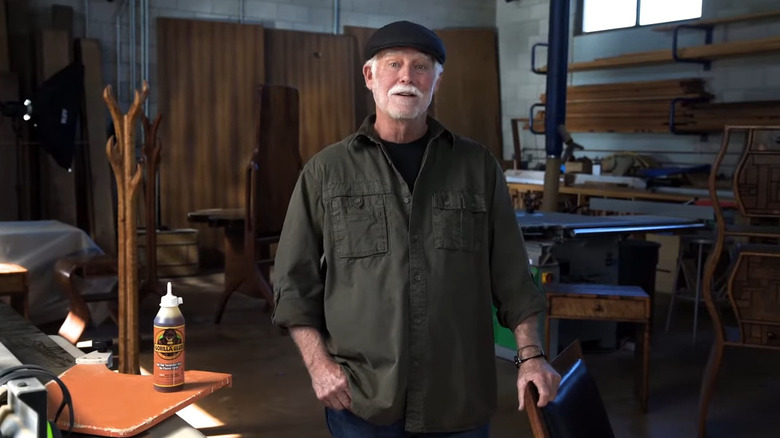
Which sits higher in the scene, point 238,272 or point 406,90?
point 406,90

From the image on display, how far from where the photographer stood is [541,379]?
1.55 m

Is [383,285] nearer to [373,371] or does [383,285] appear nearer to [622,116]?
[373,371]

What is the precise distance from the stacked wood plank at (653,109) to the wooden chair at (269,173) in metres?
3.71

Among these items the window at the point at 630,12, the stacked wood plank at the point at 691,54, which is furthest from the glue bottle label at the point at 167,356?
the window at the point at 630,12

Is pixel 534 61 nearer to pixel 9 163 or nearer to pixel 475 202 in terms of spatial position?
pixel 9 163

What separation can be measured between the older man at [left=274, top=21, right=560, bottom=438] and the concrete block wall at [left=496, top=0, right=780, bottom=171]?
592 centimetres

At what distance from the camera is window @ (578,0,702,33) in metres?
7.67

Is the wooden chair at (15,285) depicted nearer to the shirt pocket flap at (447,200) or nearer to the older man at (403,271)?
the older man at (403,271)

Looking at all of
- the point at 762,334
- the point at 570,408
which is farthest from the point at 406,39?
the point at 762,334

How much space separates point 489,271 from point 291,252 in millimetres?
430

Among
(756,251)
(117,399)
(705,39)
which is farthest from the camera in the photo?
(705,39)

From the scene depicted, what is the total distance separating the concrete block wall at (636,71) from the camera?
6.99 metres

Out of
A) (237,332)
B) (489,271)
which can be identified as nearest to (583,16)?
(237,332)

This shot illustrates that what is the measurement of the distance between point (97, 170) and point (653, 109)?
16.2 feet
